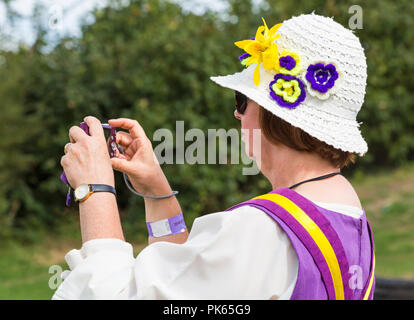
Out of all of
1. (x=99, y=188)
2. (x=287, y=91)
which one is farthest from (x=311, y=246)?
(x=99, y=188)

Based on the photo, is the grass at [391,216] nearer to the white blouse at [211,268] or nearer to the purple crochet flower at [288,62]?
the purple crochet flower at [288,62]

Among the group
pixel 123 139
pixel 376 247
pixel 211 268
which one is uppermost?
pixel 123 139

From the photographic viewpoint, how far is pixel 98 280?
5.23ft

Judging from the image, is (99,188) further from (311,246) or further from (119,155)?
(311,246)

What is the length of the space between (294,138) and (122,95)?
6.03m

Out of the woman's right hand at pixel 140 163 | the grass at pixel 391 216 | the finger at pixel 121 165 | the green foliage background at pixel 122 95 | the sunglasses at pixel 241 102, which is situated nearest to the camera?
the sunglasses at pixel 241 102

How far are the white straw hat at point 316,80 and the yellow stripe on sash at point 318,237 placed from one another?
286mm

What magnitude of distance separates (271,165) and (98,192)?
1.91ft

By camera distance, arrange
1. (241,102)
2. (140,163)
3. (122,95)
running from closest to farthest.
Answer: (241,102)
(140,163)
(122,95)

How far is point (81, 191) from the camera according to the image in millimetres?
1754

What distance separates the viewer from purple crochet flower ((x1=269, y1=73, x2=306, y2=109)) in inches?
72.5

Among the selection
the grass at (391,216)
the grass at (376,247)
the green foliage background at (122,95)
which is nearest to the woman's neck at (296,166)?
the grass at (376,247)

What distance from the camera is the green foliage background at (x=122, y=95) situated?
A: 7.27 meters

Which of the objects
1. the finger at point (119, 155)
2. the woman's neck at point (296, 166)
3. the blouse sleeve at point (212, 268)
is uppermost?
the finger at point (119, 155)
